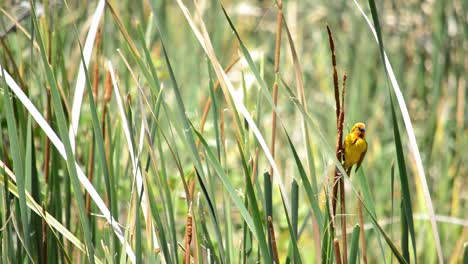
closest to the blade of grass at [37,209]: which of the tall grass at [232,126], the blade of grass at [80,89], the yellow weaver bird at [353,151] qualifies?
the tall grass at [232,126]

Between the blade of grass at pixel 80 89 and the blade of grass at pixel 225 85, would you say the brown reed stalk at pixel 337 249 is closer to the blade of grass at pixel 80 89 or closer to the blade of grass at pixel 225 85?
the blade of grass at pixel 225 85

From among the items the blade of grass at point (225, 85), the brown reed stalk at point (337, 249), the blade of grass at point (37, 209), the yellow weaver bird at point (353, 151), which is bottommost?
the brown reed stalk at point (337, 249)

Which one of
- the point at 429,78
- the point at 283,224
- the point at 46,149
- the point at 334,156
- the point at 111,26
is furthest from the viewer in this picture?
the point at 429,78

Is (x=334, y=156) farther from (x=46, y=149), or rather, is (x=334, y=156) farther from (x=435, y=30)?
(x=435, y=30)

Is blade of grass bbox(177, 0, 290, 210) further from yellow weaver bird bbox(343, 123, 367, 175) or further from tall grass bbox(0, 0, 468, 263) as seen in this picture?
yellow weaver bird bbox(343, 123, 367, 175)

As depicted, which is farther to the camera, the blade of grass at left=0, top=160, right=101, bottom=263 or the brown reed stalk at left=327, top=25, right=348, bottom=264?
the blade of grass at left=0, top=160, right=101, bottom=263

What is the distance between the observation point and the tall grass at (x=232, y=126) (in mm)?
1057

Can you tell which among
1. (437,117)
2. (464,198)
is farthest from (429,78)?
(464,198)

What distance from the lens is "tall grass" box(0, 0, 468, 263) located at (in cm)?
106

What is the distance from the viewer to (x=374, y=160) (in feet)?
8.84

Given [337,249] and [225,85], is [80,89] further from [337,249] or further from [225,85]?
[337,249]

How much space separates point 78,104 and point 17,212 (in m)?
0.19

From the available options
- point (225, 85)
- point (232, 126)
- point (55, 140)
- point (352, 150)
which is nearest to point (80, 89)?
point (55, 140)

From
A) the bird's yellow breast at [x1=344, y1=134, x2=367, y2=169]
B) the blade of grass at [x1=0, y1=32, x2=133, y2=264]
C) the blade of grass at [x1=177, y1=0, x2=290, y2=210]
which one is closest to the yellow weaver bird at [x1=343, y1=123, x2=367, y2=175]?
the bird's yellow breast at [x1=344, y1=134, x2=367, y2=169]
